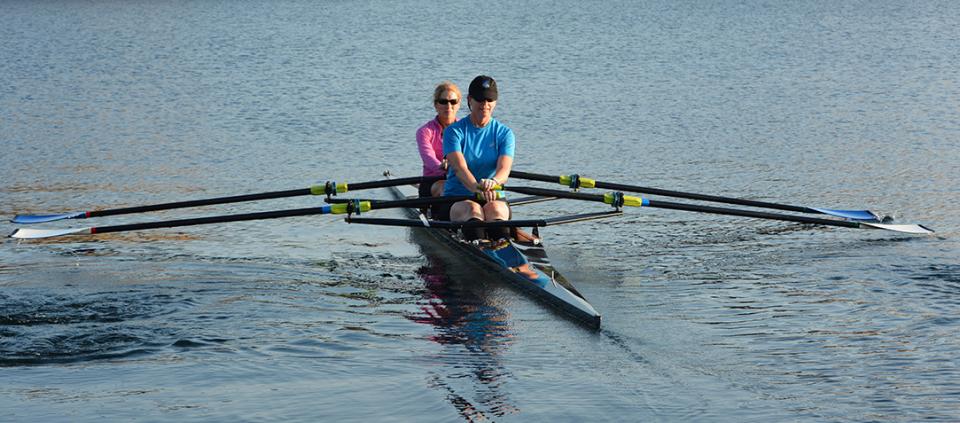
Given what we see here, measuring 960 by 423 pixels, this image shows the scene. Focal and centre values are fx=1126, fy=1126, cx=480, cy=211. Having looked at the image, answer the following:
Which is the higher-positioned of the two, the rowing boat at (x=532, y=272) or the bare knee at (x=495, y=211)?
the bare knee at (x=495, y=211)

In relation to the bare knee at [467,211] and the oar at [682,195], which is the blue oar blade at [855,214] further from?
the bare knee at [467,211]

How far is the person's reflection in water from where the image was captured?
714cm

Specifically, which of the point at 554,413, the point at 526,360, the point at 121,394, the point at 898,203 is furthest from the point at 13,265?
the point at 898,203

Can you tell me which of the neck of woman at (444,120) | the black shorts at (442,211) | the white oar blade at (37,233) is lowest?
the white oar blade at (37,233)

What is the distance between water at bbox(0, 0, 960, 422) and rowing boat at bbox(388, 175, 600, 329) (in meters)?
0.14

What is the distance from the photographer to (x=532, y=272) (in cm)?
958

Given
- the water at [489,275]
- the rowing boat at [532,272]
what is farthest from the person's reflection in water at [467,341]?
the rowing boat at [532,272]

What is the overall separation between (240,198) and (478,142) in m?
2.89

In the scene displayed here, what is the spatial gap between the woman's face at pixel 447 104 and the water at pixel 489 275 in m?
1.51

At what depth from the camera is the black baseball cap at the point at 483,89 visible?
1012 cm

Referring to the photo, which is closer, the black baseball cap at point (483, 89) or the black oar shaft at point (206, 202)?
the black baseball cap at point (483, 89)

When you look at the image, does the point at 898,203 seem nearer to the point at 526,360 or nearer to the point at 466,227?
the point at 466,227

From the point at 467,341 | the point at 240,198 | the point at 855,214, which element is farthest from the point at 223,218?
the point at 855,214

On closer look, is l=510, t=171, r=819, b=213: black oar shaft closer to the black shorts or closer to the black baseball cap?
the black shorts
